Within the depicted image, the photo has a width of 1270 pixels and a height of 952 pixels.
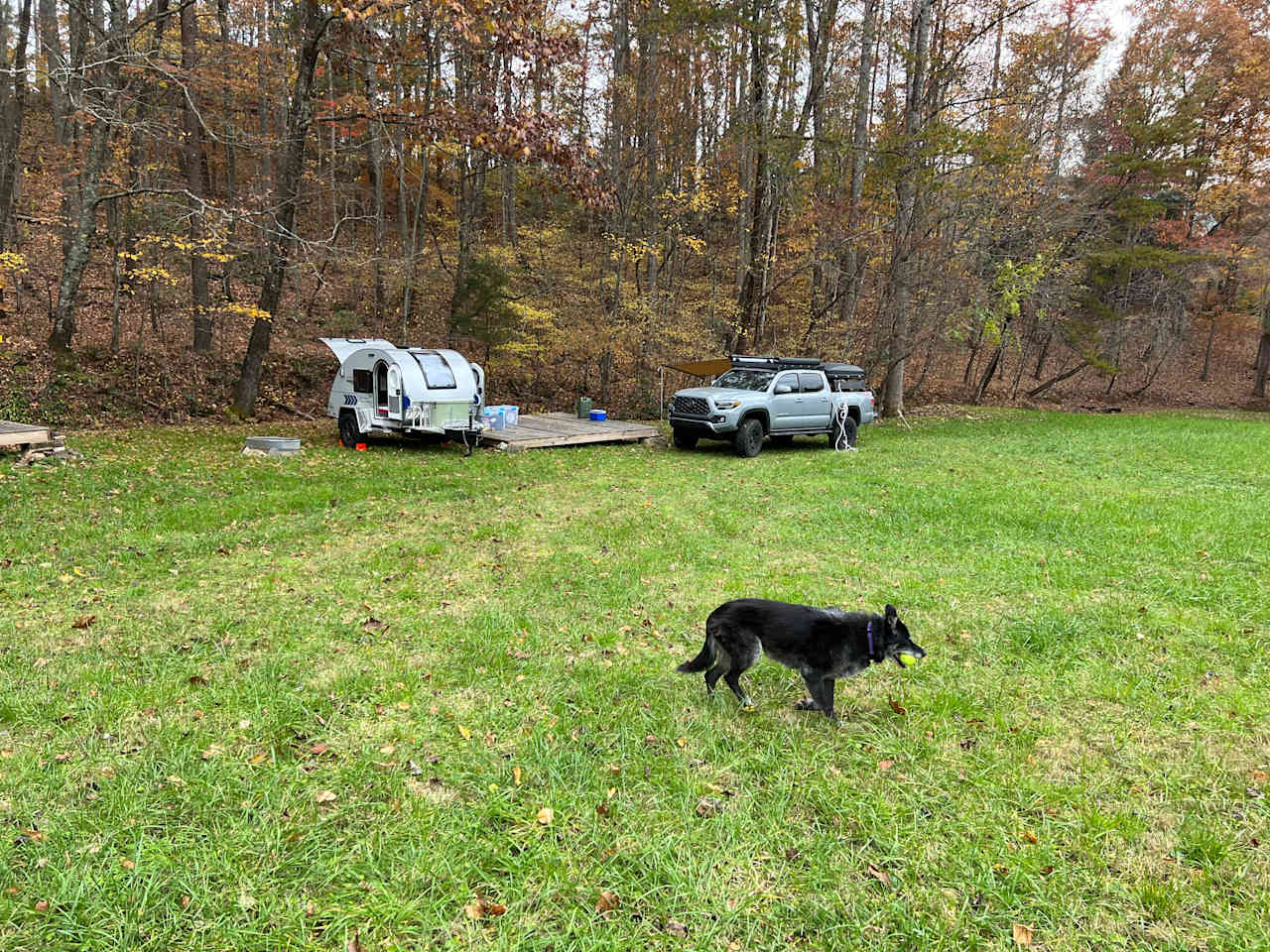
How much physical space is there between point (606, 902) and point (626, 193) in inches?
695

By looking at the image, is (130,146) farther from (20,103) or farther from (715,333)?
(715,333)

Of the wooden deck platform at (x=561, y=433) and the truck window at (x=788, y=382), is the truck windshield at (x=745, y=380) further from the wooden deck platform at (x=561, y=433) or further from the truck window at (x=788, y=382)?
the wooden deck platform at (x=561, y=433)

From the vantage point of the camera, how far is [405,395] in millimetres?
12281

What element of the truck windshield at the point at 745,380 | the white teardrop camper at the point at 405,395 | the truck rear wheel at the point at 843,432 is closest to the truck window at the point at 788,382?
the truck windshield at the point at 745,380

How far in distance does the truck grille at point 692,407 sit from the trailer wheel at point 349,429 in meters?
6.30

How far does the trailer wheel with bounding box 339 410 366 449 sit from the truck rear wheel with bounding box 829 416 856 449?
9970 millimetres

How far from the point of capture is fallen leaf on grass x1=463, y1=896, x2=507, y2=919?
2.45m

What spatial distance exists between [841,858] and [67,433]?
14540 millimetres

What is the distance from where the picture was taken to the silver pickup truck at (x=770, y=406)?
44.2 feet

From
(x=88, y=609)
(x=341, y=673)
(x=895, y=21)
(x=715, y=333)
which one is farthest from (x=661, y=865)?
(x=895, y=21)

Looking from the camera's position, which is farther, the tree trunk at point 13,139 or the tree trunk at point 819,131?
the tree trunk at point 819,131

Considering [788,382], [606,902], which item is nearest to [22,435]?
[606,902]

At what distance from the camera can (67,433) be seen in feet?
39.2

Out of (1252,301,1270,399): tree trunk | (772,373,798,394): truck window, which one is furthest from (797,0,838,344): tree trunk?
(1252,301,1270,399): tree trunk
